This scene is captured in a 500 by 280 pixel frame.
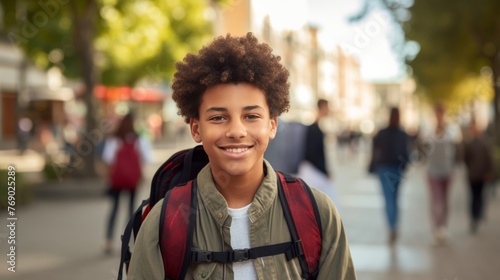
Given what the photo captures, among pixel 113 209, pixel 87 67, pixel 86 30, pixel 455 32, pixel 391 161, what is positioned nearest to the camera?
pixel 113 209

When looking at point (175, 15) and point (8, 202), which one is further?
point (175, 15)

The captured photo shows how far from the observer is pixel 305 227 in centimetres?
240

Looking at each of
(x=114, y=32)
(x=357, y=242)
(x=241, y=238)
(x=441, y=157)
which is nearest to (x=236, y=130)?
(x=241, y=238)

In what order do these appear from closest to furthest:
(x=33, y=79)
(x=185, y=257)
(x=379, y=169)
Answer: (x=185, y=257)
(x=379, y=169)
(x=33, y=79)

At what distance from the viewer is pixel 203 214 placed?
242cm

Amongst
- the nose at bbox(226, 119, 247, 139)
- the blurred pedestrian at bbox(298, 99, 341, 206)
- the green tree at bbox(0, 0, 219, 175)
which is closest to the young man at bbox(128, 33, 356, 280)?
the nose at bbox(226, 119, 247, 139)

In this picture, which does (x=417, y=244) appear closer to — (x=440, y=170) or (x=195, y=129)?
(x=440, y=170)

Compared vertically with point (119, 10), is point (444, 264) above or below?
below

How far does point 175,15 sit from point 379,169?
1277 inches

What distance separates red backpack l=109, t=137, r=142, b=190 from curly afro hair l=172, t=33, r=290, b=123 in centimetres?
677

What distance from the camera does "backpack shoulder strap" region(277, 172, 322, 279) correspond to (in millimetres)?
2391

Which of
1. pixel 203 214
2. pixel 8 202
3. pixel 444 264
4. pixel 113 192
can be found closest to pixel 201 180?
pixel 203 214

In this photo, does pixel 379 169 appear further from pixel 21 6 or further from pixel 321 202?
pixel 21 6

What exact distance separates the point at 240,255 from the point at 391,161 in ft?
26.3
